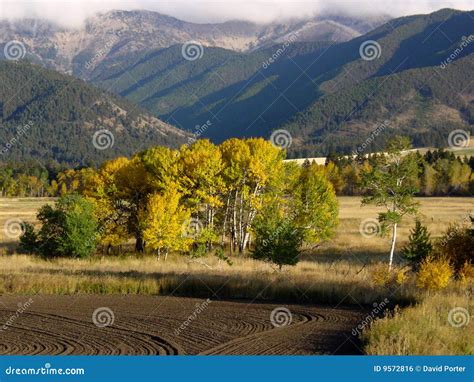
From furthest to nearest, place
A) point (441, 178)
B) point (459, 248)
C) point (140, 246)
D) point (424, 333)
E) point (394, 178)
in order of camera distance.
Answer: point (441, 178) < point (140, 246) < point (394, 178) < point (459, 248) < point (424, 333)

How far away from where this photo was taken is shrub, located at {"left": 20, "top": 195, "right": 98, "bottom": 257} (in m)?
54.0

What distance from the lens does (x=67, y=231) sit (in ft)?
179

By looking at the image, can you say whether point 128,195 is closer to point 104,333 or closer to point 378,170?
point 378,170

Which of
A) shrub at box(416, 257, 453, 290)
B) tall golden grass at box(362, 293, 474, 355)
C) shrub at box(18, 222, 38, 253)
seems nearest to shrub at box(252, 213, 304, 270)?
shrub at box(416, 257, 453, 290)

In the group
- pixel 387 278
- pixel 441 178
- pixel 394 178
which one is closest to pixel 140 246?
pixel 394 178

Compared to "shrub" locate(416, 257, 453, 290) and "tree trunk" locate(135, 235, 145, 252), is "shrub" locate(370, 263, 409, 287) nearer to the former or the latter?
"shrub" locate(416, 257, 453, 290)

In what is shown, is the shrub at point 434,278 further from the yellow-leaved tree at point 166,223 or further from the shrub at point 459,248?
the yellow-leaved tree at point 166,223

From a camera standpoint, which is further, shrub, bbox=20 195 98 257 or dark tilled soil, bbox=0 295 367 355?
shrub, bbox=20 195 98 257

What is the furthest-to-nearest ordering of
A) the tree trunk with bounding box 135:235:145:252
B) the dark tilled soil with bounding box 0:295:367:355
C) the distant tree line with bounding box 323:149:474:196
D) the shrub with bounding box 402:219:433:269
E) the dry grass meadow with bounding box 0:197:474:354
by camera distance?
the distant tree line with bounding box 323:149:474:196 → the tree trunk with bounding box 135:235:145:252 → the shrub with bounding box 402:219:433:269 → the dark tilled soil with bounding box 0:295:367:355 → the dry grass meadow with bounding box 0:197:474:354

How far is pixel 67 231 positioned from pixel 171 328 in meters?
35.1

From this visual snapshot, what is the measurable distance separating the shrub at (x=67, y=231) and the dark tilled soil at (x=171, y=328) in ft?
82.9

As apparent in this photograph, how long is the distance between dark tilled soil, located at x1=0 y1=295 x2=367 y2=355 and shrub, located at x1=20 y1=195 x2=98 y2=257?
2527 centimetres

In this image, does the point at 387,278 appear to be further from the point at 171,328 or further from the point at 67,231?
the point at 67,231

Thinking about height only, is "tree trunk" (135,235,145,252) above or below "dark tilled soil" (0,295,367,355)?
below
